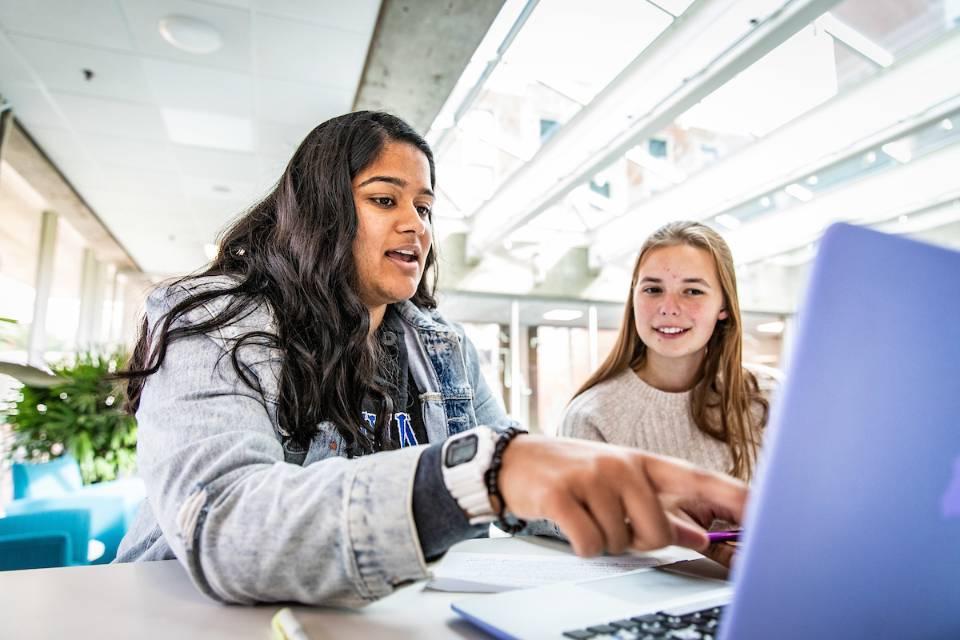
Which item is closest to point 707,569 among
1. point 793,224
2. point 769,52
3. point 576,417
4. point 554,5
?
point 576,417

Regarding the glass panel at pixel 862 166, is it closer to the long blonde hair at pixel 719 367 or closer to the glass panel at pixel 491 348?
the long blonde hair at pixel 719 367

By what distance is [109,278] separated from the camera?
28.1ft

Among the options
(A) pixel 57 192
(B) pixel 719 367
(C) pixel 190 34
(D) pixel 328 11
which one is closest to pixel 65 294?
(A) pixel 57 192

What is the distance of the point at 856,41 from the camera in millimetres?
3260

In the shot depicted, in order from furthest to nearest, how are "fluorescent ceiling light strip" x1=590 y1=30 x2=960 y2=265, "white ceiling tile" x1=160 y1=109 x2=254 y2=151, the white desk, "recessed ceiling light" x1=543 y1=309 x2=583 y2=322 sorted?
"recessed ceiling light" x1=543 y1=309 x2=583 y2=322
"white ceiling tile" x1=160 y1=109 x2=254 y2=151
"fluorescent ceiling light strip" x1=590 y1=30 x2=960 y2=265
the white desk

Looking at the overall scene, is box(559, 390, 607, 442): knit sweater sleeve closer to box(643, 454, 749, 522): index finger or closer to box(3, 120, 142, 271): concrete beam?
box(643, 454, 749, 522): index finger

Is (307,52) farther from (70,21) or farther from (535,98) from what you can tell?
(535,98)

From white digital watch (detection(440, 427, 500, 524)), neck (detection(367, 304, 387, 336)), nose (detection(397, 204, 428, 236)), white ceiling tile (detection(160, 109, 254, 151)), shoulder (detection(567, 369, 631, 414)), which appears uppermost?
white ceiling tile (detection(160, 109, 254, 151))

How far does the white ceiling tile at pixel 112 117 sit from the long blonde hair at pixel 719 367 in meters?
3.63

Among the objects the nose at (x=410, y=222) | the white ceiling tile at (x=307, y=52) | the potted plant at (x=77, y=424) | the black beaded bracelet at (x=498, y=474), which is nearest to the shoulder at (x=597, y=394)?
the nose at (x=410, y=222)

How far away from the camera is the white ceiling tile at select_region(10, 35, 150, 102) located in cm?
333

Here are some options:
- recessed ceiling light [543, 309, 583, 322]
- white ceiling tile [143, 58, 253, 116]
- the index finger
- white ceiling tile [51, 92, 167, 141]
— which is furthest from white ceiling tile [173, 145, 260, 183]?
the index finger

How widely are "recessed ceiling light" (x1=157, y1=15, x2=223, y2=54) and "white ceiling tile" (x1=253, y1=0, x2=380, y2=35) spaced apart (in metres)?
0.34

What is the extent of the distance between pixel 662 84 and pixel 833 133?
1401mm
